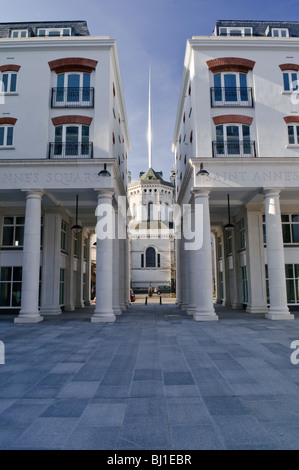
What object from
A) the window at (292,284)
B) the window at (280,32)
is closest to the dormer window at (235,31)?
the window at (280,32)

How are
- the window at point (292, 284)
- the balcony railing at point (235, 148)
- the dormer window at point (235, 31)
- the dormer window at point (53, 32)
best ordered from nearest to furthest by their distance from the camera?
the balcony railing at point (235, 148) → the dormer window at point (53, 32) → the dormer window at point (235, 31) → the window at point (292, 284)

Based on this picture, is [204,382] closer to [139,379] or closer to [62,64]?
[139,379]

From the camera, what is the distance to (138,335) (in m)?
12.4

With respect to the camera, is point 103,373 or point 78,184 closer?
point 103,373

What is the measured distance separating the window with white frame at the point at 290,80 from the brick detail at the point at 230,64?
2004 millimetres

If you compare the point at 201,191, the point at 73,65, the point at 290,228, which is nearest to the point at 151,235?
the point at 290,228

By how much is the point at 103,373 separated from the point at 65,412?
7.36 ft

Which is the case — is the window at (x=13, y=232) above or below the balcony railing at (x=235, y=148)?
below

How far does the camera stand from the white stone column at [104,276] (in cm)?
1638

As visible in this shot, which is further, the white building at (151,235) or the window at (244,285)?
the white building at (151,235)

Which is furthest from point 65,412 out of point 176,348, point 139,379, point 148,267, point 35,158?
point 148,267

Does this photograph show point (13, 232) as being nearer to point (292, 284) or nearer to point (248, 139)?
point (248, 139)

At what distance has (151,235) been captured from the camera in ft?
219

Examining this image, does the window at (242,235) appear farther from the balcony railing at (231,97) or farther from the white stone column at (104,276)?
the white stone column at (104,276)
